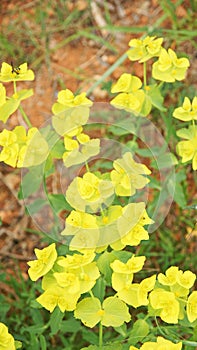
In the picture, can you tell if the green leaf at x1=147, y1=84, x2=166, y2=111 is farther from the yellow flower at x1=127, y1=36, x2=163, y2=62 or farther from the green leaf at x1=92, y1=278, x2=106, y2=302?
the green leaf at x1=92, y1=278, x2=106, y2=302

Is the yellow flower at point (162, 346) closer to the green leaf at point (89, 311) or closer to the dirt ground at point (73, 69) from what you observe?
the green leaf at point (89, 311)

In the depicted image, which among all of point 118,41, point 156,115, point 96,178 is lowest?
point 156,115

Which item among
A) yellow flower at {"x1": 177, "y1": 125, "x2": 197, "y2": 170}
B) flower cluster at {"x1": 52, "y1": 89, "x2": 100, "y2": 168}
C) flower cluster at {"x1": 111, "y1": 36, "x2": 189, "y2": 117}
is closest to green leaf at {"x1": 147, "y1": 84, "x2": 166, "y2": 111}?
flower cluster at {"x1": 111, "y1": 36, "x2": 189, "y2": 117}

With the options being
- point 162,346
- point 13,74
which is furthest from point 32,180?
point 162,346

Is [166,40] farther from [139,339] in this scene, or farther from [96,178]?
[139,339]

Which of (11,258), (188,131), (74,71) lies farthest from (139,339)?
(74,71)

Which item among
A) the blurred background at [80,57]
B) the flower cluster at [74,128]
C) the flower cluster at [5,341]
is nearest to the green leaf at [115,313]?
the flower cluster at [5,341]

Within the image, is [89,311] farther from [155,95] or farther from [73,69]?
[73,69]
